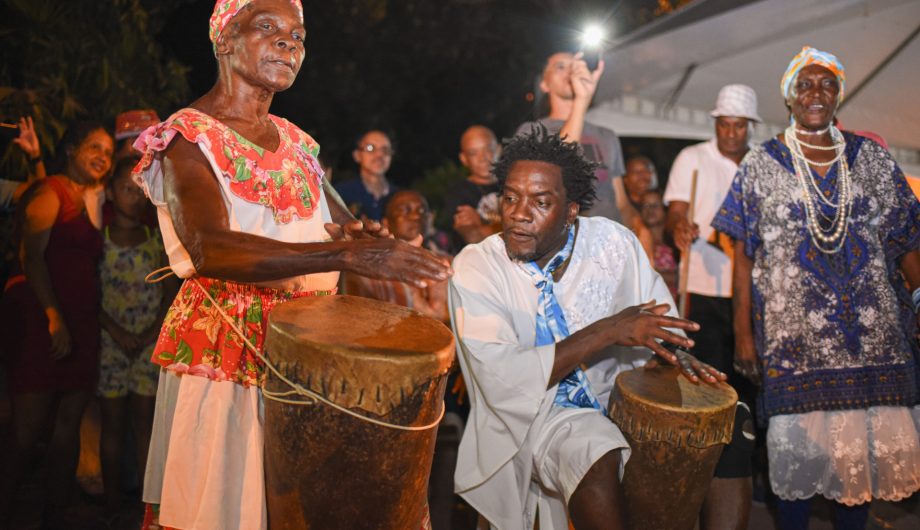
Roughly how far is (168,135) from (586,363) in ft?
6.37

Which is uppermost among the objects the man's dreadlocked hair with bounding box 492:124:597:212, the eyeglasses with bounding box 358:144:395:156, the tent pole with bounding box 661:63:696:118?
the tent pole with bounding box 661:63:696:118

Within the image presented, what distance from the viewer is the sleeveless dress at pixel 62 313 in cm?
432

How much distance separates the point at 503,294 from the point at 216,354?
125 centimetres

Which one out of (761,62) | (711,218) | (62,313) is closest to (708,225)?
(711,218)

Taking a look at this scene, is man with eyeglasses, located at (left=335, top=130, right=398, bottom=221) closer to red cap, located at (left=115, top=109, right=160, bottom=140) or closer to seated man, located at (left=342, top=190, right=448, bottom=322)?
seated man, located at (left=342, top=190, right=448, bottom=322)

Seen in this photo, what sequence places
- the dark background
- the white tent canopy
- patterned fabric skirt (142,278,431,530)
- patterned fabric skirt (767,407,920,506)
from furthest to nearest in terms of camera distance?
the dark background → the white tent canopy → patterned fabric skirt (767,407,920,506) → patterned fabric skirt (142,278,431,530)

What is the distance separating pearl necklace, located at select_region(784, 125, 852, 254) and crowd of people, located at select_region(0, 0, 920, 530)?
0.02 meters

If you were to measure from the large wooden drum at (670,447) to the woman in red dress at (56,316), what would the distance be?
2946 mm

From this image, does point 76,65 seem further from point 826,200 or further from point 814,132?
point 826,200

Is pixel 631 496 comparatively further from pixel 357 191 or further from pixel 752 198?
pixel 357 191

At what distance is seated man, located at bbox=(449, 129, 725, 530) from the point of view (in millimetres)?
3090

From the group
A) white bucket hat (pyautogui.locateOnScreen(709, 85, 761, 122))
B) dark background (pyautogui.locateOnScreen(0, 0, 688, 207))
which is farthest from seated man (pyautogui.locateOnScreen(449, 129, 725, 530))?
dark background (pyautogui.locateOnScreen(0, 0, 688, 207))

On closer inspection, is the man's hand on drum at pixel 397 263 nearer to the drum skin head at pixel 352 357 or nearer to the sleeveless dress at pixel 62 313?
the drum skin head at pixel 352 357

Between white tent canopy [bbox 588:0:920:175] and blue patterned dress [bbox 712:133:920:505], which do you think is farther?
white tent canopy [bbox 588:0:920:175]
